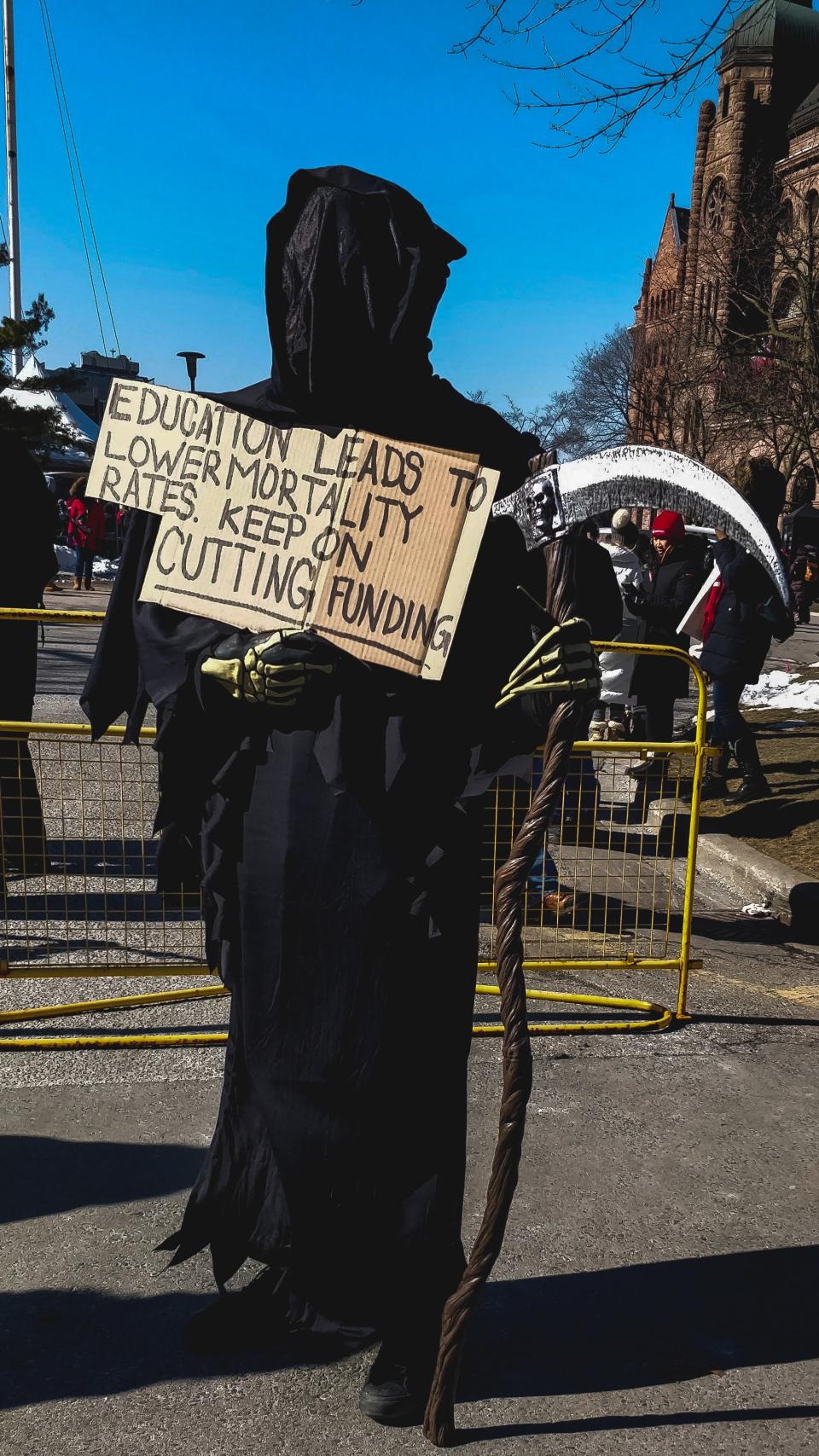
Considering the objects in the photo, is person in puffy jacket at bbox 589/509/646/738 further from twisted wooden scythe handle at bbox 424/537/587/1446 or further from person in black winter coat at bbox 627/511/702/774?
twisted wooden scythe handle at bbox 424/537/587/1446

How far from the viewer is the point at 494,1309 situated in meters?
2.69

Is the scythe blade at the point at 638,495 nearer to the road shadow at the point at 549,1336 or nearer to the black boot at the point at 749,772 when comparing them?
the road shadow at the point at 549,1336

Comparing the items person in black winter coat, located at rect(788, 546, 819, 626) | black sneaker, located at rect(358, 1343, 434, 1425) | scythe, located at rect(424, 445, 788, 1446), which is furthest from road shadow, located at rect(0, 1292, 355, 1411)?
person in black winter coat, located at rect(788, 546, 819, 626)

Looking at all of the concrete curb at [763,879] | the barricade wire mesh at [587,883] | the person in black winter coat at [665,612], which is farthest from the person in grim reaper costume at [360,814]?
the person in black winter coat at [665,612]

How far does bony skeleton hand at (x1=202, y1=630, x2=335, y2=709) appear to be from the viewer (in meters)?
2.09

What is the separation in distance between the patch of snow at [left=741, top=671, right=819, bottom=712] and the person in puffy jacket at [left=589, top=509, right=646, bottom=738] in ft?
7.95

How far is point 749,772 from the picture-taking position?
7797 mm

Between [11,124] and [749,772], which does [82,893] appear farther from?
[11,124]

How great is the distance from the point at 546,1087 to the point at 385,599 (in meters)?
2.25

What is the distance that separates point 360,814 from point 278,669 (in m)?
0.31

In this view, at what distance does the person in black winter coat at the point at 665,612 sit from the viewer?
8430 mm

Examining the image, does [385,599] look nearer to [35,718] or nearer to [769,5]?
[35,718]

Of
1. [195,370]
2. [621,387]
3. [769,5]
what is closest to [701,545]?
[769,5]

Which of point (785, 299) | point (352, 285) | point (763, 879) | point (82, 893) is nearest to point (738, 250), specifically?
point (785, 299)
